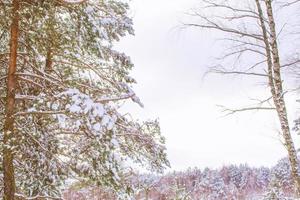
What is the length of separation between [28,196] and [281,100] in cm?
752

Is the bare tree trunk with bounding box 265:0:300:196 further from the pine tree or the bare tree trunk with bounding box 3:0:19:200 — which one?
the bare tree trunk with bounding box 3:0:19:200

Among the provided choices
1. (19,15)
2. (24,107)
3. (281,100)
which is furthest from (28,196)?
(281,100)

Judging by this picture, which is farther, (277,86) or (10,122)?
(277,86)

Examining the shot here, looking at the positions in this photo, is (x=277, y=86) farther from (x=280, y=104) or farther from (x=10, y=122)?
(x=10, y=122)

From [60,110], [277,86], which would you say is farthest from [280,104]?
[60,110]

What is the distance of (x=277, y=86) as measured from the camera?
1348 cm

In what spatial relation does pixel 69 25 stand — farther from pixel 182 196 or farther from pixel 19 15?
pixel 182 196

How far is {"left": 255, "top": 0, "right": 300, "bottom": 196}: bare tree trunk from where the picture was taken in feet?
41.6

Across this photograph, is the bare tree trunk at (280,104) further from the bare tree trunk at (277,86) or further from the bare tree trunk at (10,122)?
the bare tree trunk at (10,122)

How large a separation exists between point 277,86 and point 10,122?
8.09 meters

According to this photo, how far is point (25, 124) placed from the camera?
8156 millimetres

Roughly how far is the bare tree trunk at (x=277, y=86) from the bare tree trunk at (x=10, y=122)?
757cm

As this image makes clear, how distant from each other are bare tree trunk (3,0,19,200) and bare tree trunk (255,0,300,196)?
7573mm

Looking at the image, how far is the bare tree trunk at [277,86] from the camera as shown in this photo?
12683 mm
